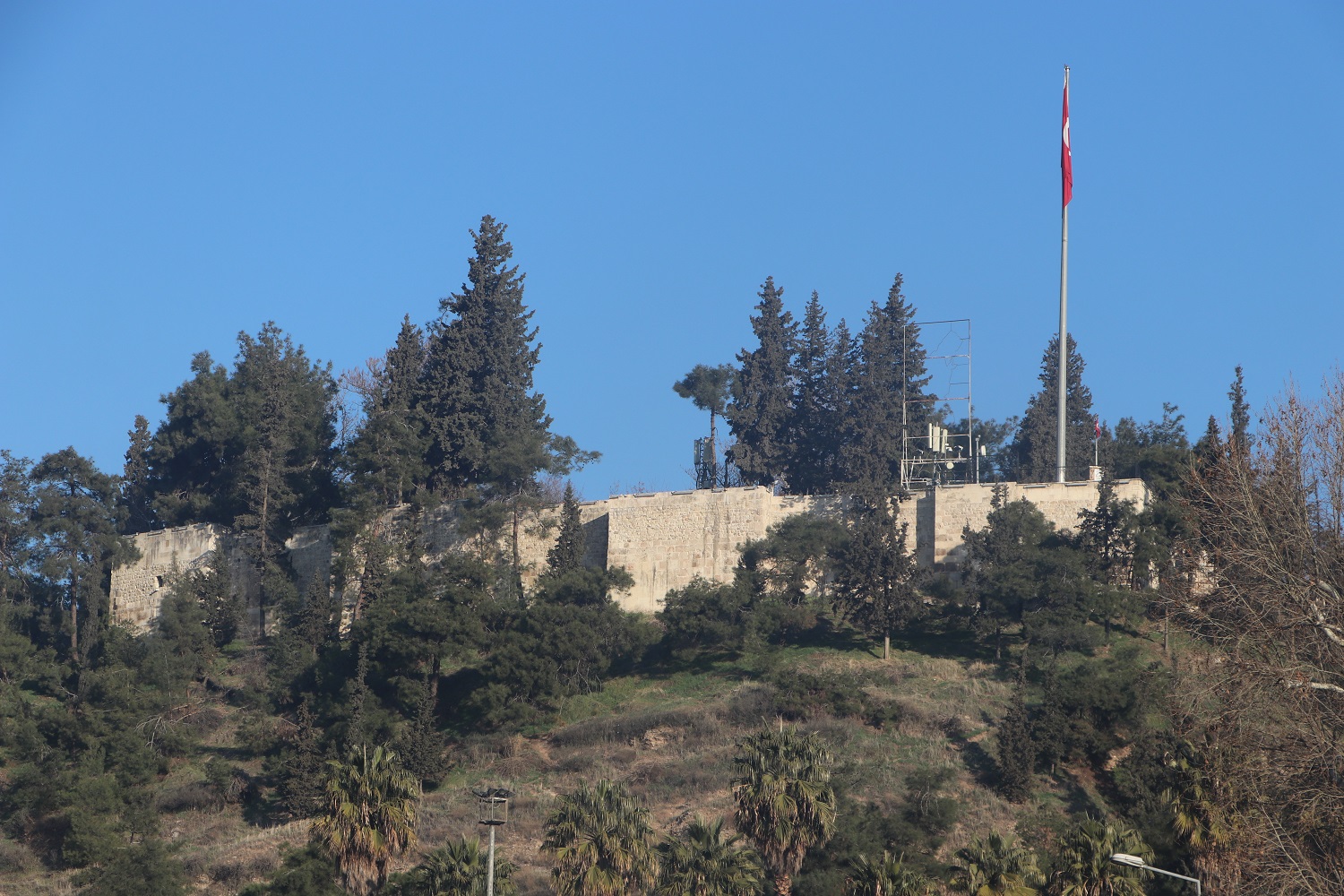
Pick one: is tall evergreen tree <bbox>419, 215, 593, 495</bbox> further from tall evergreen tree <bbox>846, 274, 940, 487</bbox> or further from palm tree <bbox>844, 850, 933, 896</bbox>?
palm tree <bbox>844, 850, 933, 896</bbox>

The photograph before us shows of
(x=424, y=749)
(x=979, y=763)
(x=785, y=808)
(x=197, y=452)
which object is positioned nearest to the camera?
(x=785, y=808)

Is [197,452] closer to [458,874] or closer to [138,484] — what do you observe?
[138,484]

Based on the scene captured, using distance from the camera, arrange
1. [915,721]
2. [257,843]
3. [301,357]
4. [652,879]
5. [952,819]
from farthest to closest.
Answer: [301,357]
[915,721]
[257,843]
[952,819]
[652,879]

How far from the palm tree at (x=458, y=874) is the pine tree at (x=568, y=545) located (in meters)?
24.5

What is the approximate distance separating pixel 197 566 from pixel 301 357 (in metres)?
12.1

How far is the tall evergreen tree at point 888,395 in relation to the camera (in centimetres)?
6378

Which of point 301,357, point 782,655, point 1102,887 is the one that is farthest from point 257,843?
point 301,357

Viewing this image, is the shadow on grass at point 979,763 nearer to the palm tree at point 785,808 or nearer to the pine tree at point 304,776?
the palm tree at point 785,808

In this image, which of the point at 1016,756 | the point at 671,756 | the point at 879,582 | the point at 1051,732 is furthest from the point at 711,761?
the point at 879,582

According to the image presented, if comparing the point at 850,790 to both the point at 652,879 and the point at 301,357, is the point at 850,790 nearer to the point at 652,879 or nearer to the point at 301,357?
the point at 652,879

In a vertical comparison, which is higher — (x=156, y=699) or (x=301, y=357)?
(x=301, y=357)

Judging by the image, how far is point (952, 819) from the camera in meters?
39.2

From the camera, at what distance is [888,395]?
66.7 meters

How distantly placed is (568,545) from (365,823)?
973 inches
